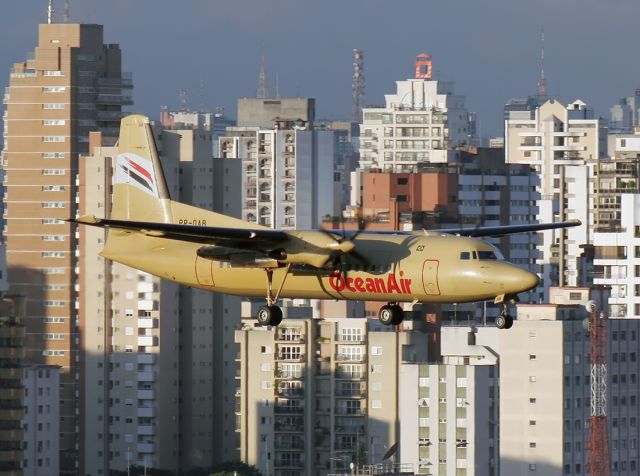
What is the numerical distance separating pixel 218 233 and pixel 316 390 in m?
77.3

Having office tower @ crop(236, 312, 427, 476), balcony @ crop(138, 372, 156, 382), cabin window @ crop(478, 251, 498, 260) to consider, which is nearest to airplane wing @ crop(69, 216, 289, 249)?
cabin window @ crop(478, 251, 498, 260)

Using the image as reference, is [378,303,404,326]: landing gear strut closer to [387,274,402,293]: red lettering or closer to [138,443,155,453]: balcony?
[387,274,402,293]: red lettering

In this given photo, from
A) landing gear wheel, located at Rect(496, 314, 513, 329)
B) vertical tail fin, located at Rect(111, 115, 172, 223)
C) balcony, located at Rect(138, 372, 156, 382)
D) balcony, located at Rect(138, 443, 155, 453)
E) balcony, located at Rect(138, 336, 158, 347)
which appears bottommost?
balcony, located at Rect(138, 443, 155, 453)

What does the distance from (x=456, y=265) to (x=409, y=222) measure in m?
112

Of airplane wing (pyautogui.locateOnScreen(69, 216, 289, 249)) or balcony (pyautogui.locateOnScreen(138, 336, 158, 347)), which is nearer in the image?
airplane wing (pyautogui.locateOnScreen(69, 216, 289, 249))

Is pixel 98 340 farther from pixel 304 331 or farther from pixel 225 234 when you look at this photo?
pixel 225 234

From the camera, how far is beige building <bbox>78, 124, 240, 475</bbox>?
177m

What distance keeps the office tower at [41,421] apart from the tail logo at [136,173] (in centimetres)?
8030

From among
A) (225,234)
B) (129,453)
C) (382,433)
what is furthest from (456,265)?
(129,453)

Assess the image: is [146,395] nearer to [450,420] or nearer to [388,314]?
[450,420]

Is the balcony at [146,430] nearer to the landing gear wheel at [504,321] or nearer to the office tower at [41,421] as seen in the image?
the office tower at [41,421]

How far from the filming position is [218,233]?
248 feet

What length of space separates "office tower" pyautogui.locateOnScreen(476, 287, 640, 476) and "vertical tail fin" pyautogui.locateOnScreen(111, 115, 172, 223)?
51.4 meters

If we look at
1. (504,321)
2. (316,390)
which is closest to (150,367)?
(316,390)
